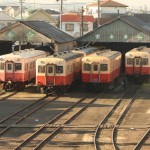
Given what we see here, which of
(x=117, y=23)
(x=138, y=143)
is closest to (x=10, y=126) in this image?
(x=138, y=143)

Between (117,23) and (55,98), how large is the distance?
1511 cm

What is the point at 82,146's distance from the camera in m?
18.2

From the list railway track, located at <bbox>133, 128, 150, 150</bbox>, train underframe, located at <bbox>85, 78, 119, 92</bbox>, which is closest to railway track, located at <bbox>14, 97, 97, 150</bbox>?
railway track, located at <bbox>133, 128, 150, 150</bbox>

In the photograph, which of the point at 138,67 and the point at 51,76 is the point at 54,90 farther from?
the point at 138,67

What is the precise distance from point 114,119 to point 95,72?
9.09 meters

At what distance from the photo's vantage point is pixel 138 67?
37188 mm

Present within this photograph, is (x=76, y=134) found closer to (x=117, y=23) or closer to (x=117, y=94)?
(x=117, y=94)

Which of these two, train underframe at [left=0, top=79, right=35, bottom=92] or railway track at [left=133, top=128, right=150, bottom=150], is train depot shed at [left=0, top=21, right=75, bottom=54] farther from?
railway track at [left=133, top=128, right=150, bottom=150]

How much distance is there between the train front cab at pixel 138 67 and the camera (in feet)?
122

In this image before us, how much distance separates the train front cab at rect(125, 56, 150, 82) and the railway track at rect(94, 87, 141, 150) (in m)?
3.94

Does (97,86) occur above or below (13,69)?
below

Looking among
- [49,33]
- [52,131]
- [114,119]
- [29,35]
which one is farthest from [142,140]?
[49,33]

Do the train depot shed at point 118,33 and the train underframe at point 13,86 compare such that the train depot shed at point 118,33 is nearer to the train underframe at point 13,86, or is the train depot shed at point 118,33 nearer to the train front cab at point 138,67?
the train front cab at point 138,67

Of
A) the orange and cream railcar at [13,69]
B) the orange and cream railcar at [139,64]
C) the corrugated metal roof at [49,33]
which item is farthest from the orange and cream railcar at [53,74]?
the corrugated metal roof at [49,33]
